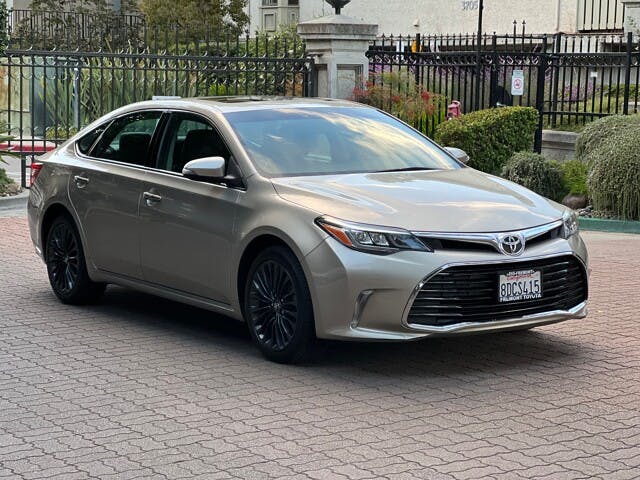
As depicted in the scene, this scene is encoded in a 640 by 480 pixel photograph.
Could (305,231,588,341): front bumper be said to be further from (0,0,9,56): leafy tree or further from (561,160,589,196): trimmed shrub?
(0,0,9,56): leafy tree

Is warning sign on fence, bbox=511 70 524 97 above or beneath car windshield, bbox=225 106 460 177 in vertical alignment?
above

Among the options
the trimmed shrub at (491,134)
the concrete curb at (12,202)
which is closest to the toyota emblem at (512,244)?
the trimmed shrub at (491,134)

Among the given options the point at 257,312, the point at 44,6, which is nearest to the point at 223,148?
the point at 257,312

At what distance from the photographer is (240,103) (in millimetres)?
8867

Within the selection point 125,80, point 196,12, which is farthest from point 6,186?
point 196,12

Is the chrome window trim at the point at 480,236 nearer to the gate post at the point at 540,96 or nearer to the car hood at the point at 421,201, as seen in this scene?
the car hood at the point at 421,201

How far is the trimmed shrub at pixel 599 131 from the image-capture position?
16312 mm

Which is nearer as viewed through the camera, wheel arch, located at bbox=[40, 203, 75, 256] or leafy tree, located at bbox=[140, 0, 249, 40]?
wheel arch, located at bbox=[40, 203, 75, 256]

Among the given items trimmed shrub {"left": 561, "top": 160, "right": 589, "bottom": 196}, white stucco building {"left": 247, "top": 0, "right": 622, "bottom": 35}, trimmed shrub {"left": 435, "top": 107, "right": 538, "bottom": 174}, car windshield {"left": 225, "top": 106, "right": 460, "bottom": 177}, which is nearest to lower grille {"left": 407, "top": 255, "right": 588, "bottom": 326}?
car windshield {"left": 225, "top": 106, "right": 460, "bottom": 177}

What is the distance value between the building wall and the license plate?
1095 inches

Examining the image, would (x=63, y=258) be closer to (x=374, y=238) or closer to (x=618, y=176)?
(x=374, y=238)

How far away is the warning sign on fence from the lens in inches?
779

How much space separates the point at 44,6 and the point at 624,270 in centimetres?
4434

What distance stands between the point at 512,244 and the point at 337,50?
1217cm
